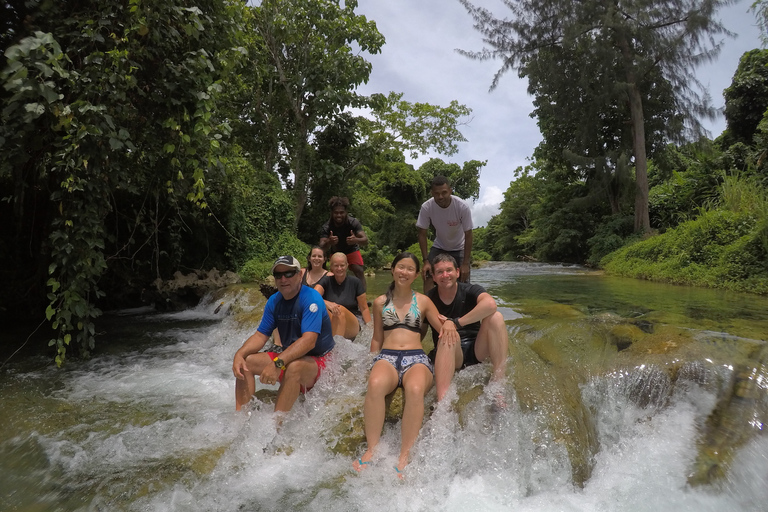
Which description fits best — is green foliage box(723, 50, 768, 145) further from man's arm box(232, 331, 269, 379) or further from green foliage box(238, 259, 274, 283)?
man's arm box(232, 331, 269, 379)

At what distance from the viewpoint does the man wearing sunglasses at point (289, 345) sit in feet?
11.5

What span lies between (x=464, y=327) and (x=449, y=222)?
5.19 feet

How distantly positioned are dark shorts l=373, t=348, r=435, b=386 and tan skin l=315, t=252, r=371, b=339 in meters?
1.38

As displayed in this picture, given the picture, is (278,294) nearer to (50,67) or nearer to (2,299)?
(50,67)

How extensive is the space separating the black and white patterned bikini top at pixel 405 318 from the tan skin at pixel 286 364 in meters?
0.61

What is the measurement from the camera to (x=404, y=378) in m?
3.43

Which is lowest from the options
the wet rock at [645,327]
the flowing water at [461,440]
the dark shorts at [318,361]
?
the flowing water at [461,440]

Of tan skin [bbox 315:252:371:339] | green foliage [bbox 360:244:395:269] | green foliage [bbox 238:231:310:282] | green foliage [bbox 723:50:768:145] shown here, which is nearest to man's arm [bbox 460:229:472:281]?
tan skin [bbox 315:252:371:339]

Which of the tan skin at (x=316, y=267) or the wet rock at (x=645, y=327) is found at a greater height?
the tan skin at (x=316, y=267)

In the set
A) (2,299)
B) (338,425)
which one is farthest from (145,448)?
(2,299)

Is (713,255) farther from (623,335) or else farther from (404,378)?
(404,378)

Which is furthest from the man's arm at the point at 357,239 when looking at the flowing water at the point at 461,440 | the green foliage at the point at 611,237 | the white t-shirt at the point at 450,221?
the green foliage at the point at 611,237

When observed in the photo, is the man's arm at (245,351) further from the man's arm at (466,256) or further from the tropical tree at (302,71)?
the tropical tree at (302,71)

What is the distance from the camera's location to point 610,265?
54.6ft
